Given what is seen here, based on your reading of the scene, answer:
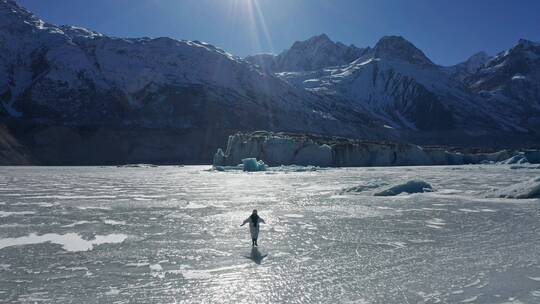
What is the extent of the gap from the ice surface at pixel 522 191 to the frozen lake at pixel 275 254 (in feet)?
9.43

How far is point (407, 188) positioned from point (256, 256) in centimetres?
1866

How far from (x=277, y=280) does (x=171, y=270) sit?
8.32 ft

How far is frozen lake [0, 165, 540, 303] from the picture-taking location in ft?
28.9

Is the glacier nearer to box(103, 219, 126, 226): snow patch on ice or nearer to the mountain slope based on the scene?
the mountain slope

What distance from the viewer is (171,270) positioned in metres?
10.4

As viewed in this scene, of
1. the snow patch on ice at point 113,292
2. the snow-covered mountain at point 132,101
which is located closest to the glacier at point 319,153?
the snow-covered mountain at point 132,101

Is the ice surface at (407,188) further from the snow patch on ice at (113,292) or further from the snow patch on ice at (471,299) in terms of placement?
the snow patch on ice at (113,292)

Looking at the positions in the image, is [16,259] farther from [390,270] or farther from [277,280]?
[390,270]

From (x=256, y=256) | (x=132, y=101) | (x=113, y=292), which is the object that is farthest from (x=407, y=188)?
(x=132, y=101)

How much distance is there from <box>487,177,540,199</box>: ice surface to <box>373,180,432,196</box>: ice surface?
14.4 ft

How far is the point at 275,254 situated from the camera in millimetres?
11961

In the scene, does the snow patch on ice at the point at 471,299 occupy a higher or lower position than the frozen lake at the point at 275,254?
lower

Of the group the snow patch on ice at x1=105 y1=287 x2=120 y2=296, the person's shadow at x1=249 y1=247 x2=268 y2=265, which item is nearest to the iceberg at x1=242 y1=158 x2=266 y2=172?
the person's shadow at x1=249 y1=247 x2=268 y2=265

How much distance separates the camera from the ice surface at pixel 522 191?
23.7 metres
